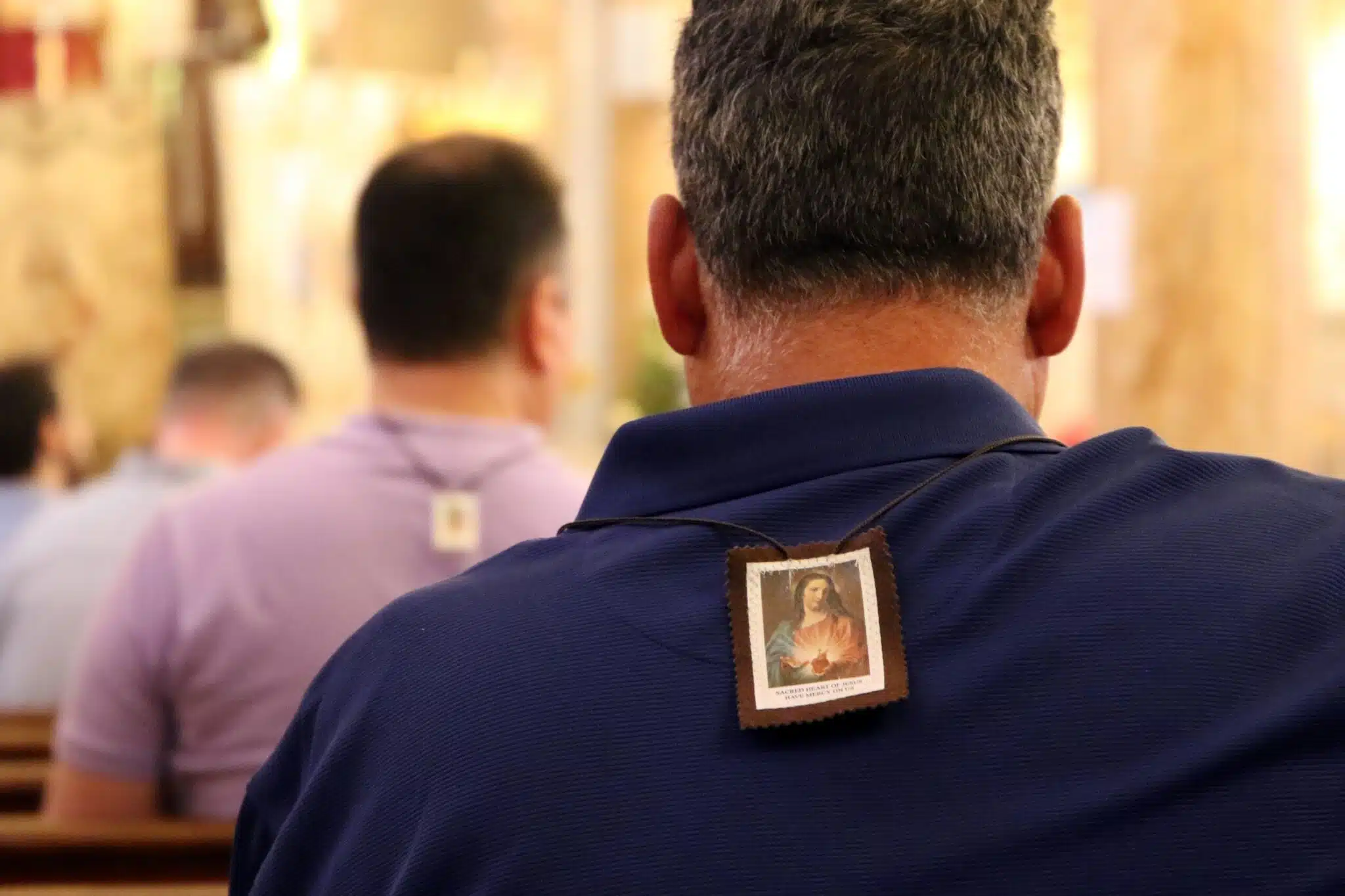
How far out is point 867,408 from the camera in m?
1.10

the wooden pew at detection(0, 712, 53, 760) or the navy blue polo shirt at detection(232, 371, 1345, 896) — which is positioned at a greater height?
the navy blue polo shirt at detection(232, 371, 1345, 896)

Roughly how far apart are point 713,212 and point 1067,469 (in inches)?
12.8

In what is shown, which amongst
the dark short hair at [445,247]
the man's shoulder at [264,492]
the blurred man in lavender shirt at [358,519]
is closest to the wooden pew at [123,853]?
the blurred man in lavender shirt at [358,519]

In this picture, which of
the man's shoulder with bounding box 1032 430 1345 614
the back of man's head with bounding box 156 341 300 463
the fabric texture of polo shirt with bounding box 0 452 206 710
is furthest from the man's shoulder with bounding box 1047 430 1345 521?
the back of man's head with bounding box 156 341 300 463

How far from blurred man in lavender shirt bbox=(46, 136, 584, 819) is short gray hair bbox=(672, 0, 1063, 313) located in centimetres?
125

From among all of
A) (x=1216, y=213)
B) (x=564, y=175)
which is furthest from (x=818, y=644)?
(x=564, y=175)

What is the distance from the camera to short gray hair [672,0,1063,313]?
1.16m

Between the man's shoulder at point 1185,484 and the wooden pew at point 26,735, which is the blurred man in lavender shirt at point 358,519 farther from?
the man's shoulder at point 1185,484

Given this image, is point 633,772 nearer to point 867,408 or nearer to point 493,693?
point 493,693

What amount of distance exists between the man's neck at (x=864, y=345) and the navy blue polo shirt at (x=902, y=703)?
1.7 inches

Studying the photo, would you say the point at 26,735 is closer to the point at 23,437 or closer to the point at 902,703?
the point at 23,437

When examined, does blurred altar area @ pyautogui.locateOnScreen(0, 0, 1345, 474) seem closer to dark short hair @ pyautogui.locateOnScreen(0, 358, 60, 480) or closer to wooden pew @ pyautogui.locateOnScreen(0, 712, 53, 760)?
dark short hair @ pyautogui.locateOnScreen(0, 358, 60, 480)

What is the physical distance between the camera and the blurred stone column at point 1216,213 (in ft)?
16.1

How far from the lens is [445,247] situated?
8.38 feet
